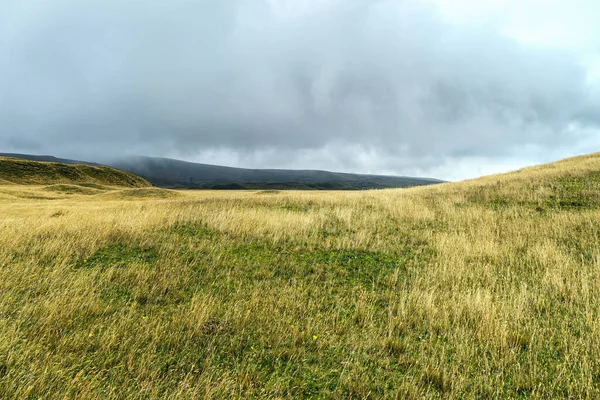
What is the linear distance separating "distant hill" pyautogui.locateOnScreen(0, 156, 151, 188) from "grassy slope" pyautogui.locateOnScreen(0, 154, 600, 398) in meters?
77.6

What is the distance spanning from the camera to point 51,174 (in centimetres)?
7512

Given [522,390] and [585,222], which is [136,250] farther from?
[585,222]

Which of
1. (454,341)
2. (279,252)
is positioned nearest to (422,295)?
(454,341)

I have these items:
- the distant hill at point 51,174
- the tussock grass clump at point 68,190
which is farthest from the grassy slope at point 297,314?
the distant hill at point 51,174

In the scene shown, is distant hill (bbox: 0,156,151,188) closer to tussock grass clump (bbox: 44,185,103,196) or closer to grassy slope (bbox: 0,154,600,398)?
tussock grass clump (bbox: 44,185,103,196)

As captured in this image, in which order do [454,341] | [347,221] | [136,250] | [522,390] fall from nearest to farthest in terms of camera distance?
[522,390], [454,341], [136,250], [347,221]

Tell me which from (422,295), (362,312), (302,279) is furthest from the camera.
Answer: (302,279)

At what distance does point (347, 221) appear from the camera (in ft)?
42.8

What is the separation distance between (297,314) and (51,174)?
321 ft

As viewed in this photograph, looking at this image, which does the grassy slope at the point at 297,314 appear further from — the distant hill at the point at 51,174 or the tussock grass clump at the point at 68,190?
the distant hill at the point at 51,174

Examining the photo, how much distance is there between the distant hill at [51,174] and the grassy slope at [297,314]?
77.6 meters

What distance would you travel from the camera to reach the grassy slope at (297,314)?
3576mm

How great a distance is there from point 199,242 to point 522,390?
29.2ft

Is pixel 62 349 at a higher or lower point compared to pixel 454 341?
lower
